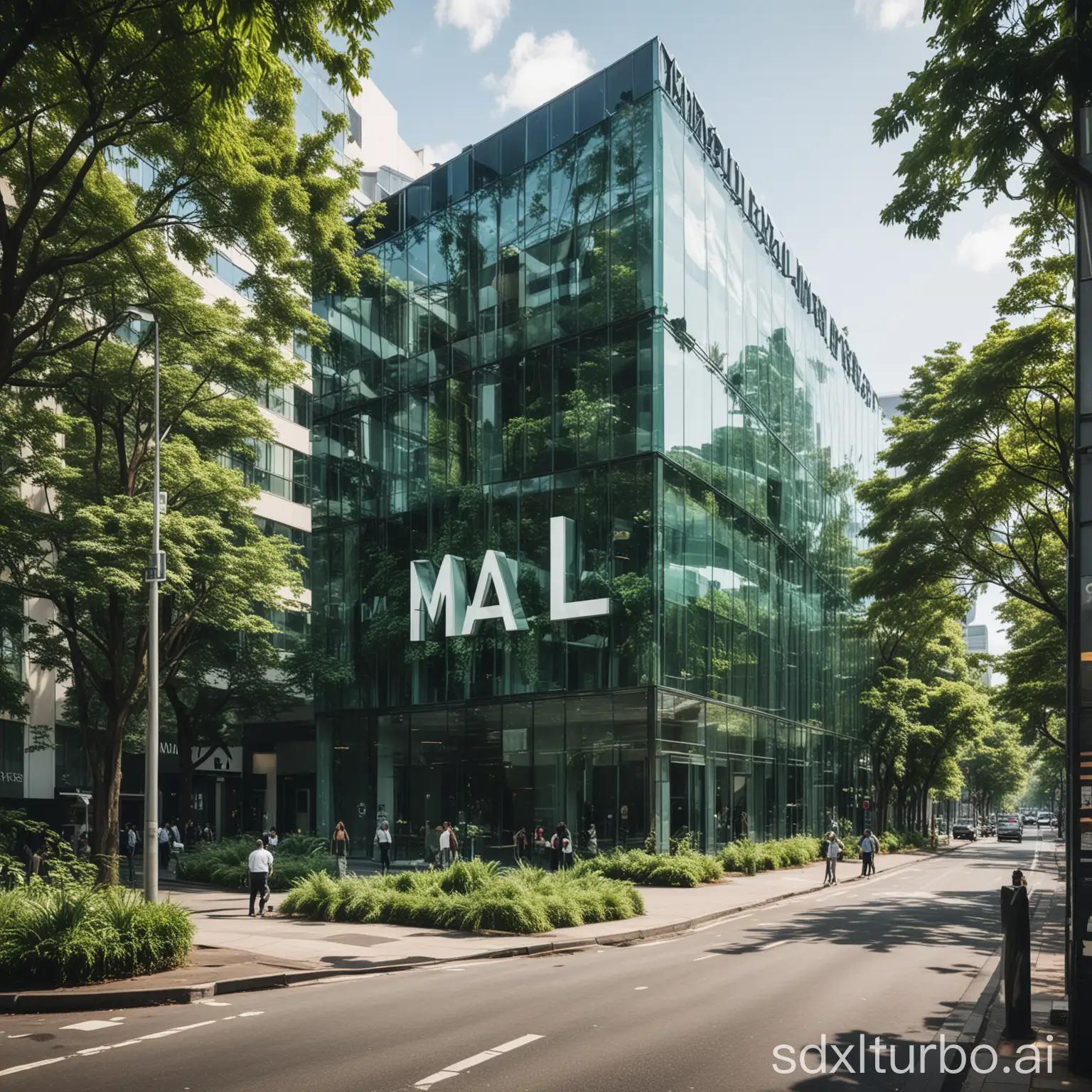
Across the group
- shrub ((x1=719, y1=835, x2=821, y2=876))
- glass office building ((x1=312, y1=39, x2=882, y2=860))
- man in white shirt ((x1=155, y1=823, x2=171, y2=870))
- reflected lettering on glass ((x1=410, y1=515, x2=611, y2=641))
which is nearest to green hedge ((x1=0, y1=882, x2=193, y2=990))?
glass office building ((x1=312, y1=39, x2=882, y2=860))

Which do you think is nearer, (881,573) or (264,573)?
(264,573)

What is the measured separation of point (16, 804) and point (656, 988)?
3949 cm

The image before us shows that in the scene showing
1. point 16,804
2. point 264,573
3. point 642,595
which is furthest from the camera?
point 16,804

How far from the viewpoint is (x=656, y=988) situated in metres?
15.0

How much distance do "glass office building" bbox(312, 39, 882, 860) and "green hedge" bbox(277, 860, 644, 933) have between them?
11263mm

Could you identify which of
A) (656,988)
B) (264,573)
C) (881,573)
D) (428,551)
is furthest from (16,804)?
(656,988)

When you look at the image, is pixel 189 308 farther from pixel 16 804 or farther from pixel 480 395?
pixel 16 804

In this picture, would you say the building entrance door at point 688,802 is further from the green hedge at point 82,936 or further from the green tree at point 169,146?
the green hedge at point 82,936

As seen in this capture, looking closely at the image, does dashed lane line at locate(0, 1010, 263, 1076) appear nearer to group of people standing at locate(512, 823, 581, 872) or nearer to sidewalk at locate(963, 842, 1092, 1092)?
sidewalk at locate(963, 842, 1092, 1092)

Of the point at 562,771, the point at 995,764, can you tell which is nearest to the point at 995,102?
the point at 562,771

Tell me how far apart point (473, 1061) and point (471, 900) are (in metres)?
12.2

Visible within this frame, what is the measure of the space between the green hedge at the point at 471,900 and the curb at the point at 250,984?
4.25ft

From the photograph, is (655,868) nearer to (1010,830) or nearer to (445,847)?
(445,847)

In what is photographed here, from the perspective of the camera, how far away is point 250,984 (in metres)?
15.5
